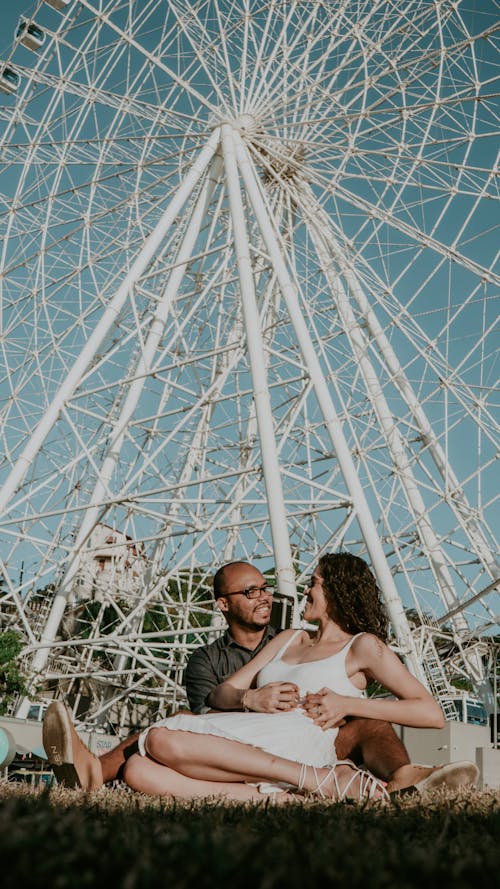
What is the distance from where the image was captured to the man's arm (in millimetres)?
5152

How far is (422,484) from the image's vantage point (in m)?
16.2

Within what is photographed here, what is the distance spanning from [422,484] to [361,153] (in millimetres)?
6081

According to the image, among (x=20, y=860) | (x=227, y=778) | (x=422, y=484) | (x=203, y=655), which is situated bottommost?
(x=20, y=860)

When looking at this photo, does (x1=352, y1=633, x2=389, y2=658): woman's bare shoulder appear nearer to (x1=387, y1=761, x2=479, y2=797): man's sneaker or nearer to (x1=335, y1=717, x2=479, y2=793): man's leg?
(x1=335, y1=717, x2=479, y2=793): man's leg

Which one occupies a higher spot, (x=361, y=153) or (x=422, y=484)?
(x=361, y=153)

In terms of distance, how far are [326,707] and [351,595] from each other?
810 mm

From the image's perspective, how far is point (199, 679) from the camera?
5.20m

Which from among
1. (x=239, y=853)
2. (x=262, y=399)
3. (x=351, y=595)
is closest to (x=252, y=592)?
(x=351, y=595)

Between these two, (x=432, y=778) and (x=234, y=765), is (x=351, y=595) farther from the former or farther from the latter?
(x=234, y=765)

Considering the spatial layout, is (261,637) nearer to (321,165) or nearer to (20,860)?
(20,860)

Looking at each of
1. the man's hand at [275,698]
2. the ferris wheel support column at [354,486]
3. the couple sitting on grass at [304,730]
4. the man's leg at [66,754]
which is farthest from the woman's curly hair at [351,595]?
the ferris wheel support column at [354,486]

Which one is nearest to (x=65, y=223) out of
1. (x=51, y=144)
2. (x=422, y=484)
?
(x=51, y=144)

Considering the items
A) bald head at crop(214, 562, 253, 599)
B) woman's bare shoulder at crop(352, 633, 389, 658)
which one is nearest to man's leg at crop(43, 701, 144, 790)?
woman's bare shoulder at crop(352, 633, 389, 658)

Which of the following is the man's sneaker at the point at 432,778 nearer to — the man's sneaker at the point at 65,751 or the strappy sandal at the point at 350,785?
the strappy sandal at the point at 350,785
